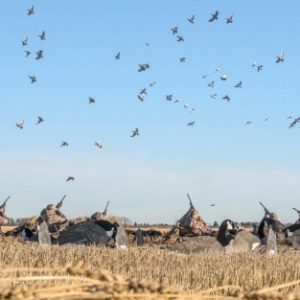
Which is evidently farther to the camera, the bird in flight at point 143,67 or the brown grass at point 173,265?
the bird in flight at point 143,67

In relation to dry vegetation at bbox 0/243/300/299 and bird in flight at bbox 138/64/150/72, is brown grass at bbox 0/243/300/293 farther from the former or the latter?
bird in flight at bbox 138/64/150/72

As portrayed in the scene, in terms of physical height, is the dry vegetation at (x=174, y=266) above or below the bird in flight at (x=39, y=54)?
below

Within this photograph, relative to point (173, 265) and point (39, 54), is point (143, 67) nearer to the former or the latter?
point (39, 54)

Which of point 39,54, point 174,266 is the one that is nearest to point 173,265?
point 174,266

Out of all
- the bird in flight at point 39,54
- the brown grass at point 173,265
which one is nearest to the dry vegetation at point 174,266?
the brown grass at point 173,265

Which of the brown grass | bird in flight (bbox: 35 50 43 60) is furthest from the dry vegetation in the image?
bird in flight (bbox: 35 50 43 60)

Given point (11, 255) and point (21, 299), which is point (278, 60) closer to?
point (11, 255)

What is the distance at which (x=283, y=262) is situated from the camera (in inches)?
528

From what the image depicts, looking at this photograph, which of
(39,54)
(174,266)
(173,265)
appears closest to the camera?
(174,266)

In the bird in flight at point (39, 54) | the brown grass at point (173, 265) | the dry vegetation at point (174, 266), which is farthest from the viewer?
the bird in flight at point (39, 54)

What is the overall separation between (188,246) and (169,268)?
7256 mm

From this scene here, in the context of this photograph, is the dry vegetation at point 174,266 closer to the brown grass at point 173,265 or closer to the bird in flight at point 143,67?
the brown grass at point 173,265

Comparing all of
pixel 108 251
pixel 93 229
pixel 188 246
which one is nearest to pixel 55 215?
pixel 93 229

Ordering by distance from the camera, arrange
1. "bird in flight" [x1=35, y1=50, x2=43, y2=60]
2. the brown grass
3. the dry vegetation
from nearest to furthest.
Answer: the dry vegetation, the brown grass, "bird in flight" [x1=35, y1=50, x2=43, y2=60]
